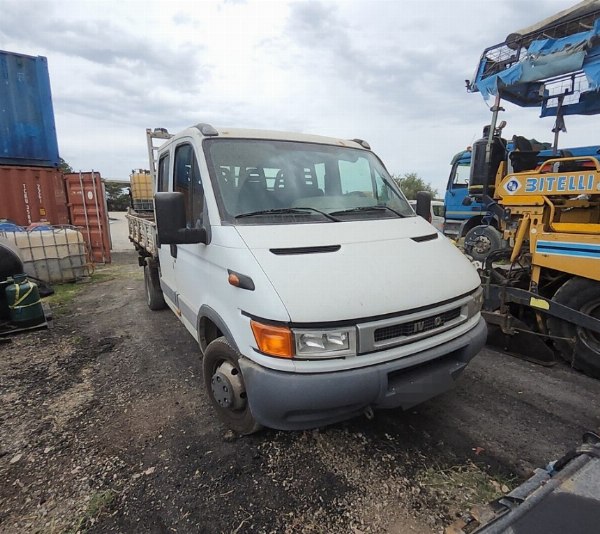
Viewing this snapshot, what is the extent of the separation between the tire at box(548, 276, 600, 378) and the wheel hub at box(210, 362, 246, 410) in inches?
125

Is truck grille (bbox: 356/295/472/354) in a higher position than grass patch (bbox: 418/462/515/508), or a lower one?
higher

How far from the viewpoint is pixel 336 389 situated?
1.97m

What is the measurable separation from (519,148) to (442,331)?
3336mm

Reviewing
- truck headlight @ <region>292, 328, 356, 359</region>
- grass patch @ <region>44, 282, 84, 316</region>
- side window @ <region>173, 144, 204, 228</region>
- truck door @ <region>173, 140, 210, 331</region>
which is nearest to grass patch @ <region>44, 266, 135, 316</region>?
grass patch @ <region>44, 282, 84, 316</region>

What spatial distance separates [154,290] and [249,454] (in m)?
3.82

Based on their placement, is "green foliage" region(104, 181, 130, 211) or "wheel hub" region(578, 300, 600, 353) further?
"green foliage" region(104, 181, 130, 211)

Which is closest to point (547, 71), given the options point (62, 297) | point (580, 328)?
point (580, 328)

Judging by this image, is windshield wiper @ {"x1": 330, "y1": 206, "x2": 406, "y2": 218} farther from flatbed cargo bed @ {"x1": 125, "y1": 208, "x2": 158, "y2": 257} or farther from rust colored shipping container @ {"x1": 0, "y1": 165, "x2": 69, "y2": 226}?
rust colored shipping container @ {"x1": 0, "y1": 165, "x2": 69, "y2": 226}

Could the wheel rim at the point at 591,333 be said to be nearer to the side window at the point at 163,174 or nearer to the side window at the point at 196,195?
the side window at the point at 196,195

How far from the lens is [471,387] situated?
337 cm

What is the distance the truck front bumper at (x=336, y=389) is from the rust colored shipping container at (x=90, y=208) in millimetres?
9591

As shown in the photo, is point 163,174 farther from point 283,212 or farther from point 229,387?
point 229,387

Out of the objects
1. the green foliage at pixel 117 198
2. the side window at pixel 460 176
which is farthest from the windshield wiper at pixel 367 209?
the green foliage at pixel 117 198

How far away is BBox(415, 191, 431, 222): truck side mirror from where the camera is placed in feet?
11.5
